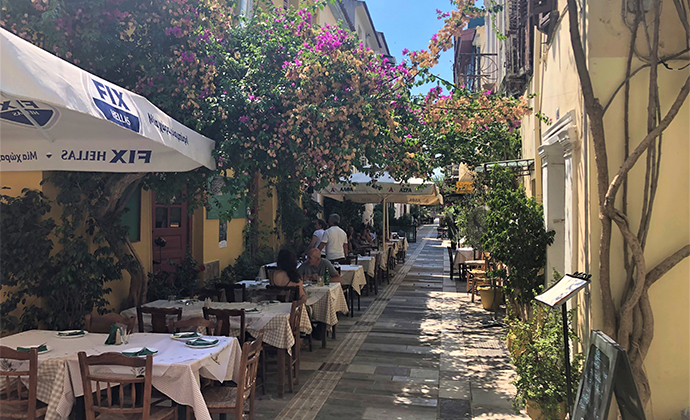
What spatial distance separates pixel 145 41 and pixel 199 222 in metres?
4.35

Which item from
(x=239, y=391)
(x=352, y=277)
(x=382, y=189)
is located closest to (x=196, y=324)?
(x=239, y=391)

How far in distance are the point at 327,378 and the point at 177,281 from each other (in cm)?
340

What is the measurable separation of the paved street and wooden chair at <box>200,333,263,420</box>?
81 centimetres

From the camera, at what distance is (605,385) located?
10.9 ft

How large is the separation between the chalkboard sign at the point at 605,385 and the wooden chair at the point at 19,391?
3.83 meters

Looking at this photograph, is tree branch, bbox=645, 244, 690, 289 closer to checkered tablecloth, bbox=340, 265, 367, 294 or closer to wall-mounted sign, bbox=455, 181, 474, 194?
checkered tablecloth, bbox=340, 265, 367, 294

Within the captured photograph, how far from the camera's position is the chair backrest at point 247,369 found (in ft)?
13.0

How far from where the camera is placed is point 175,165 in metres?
5.18

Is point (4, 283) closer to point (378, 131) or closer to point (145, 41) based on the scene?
point (145, 41)

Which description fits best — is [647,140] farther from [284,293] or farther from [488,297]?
[488,297]

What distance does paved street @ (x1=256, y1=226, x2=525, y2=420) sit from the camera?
516 centimetres

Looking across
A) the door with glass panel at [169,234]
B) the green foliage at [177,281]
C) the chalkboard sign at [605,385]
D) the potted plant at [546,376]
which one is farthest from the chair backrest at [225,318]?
the door with glass panel at [169,234]

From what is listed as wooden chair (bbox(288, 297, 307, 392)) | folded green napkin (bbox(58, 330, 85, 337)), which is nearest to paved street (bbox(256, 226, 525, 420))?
wooden chair (bbox(288, 297, 307, 392))

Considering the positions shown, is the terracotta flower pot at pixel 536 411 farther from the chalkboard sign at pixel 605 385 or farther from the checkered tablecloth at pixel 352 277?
the checkered tablecloth at pixel 352 277
